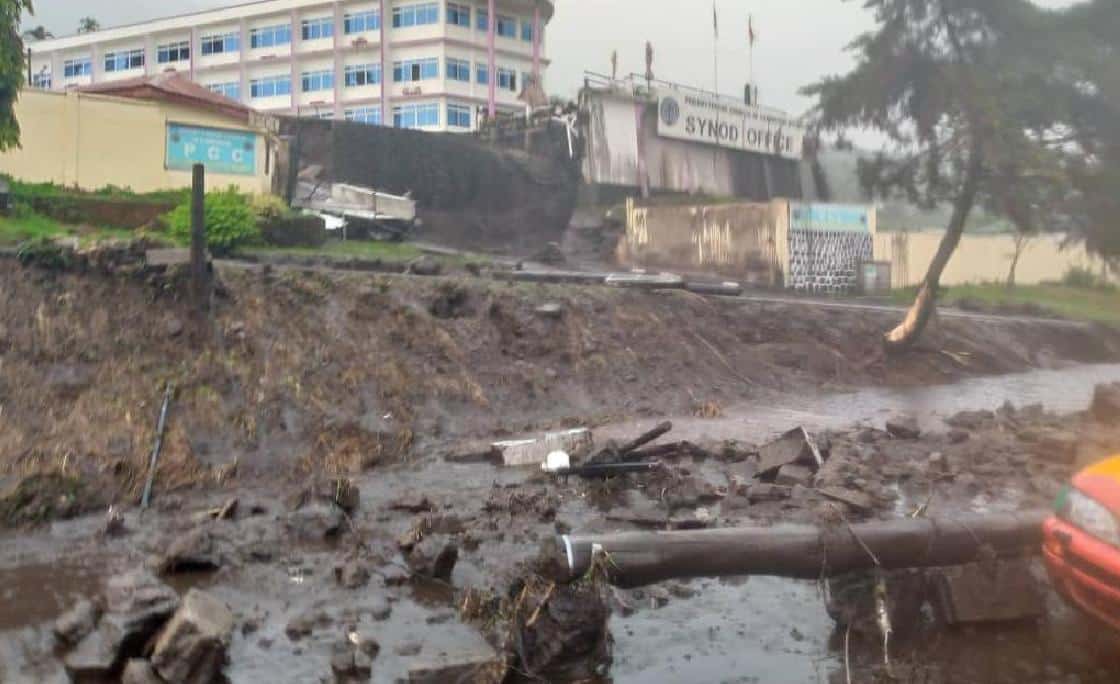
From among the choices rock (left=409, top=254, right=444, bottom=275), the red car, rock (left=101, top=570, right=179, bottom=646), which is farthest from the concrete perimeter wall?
rock (left=101, top=570, right=179, bottom=646)

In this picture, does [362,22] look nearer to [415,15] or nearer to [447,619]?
[415,15]

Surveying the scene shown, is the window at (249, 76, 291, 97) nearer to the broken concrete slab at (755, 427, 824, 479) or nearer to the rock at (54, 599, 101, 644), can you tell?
the broken concrete slab at (755, 427, 824, 479)

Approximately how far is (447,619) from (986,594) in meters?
3.00

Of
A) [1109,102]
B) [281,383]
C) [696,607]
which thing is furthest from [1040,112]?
[696,607]

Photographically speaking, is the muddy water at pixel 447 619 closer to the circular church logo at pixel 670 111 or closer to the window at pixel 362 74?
Result: the circular church logo at pixel 670 111

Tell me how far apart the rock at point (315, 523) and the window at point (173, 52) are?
60.8 meters

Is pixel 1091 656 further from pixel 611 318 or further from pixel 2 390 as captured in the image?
pixel 611 318

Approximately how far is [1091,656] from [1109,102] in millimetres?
13868

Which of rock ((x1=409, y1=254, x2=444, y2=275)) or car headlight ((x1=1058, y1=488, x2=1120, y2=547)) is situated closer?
car headlight ((x1=1058, y1=488, x2=1120, y2=547))

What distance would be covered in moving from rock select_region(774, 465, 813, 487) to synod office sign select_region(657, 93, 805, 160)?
30.4 meters

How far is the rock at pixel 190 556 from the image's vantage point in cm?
731

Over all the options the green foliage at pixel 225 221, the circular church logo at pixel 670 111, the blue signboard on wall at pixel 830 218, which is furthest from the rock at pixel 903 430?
the circular church logo at pixel 670 111

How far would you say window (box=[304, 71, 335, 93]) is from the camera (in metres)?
59.8

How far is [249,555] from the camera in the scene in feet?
25.1
